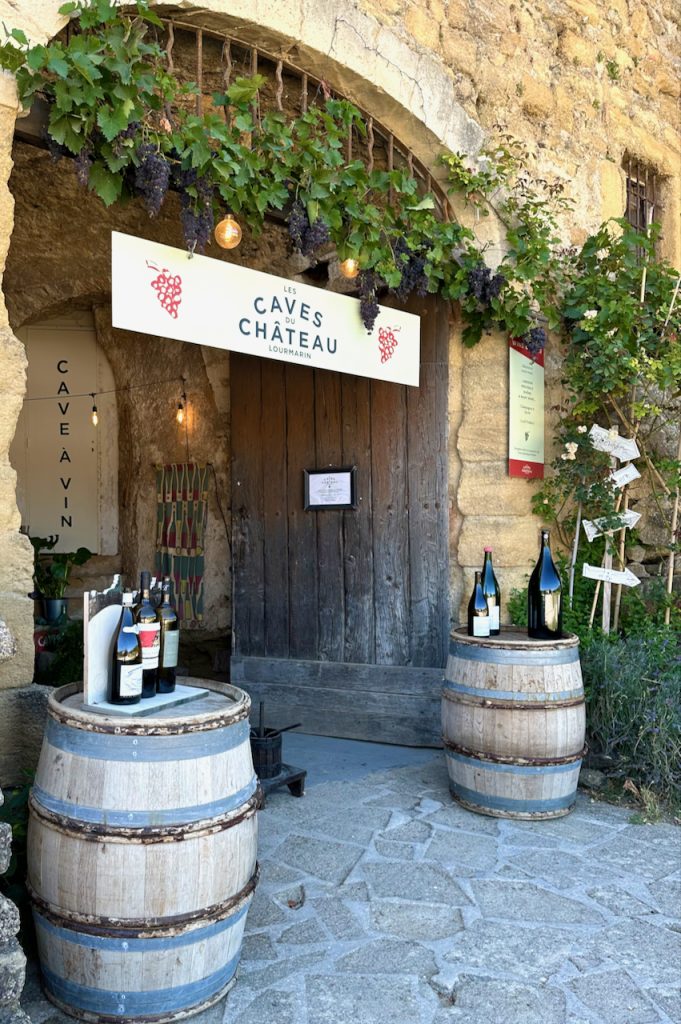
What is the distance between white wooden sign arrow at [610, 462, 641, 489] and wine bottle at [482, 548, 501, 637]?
0.82 metres

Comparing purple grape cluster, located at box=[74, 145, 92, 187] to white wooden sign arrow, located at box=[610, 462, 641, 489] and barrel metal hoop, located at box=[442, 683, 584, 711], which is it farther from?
white wooden sign arrow, located at box=[610, 462, 641, 489]

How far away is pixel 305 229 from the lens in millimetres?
3330

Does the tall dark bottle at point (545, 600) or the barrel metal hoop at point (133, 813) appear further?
the tall dark bottle at point (545, 600)

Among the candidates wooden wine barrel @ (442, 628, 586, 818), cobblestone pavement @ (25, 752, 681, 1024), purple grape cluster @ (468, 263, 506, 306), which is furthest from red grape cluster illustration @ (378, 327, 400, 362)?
cobblestone pavement @ (25, 752, 681, 1024)

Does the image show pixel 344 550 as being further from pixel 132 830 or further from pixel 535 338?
pixel 132 830

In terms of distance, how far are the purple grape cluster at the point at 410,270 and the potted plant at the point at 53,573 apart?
11.5 ft

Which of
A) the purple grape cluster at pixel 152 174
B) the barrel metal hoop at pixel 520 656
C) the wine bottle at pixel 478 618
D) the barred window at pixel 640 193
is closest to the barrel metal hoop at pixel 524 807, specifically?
the barrel metal hoop at pixel 520 656

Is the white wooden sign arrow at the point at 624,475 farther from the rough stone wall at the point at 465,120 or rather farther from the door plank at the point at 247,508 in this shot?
the door plank at the point at 247,508

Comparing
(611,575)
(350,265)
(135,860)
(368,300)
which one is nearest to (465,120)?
(350,265)

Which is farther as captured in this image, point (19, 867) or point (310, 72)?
point (310, 72)

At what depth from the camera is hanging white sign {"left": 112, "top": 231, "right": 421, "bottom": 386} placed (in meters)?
2.89

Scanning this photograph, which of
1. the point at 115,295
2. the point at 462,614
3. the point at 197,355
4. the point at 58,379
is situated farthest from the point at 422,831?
the point at 58,379

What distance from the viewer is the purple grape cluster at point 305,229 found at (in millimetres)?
3311

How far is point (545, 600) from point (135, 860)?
2.48m
